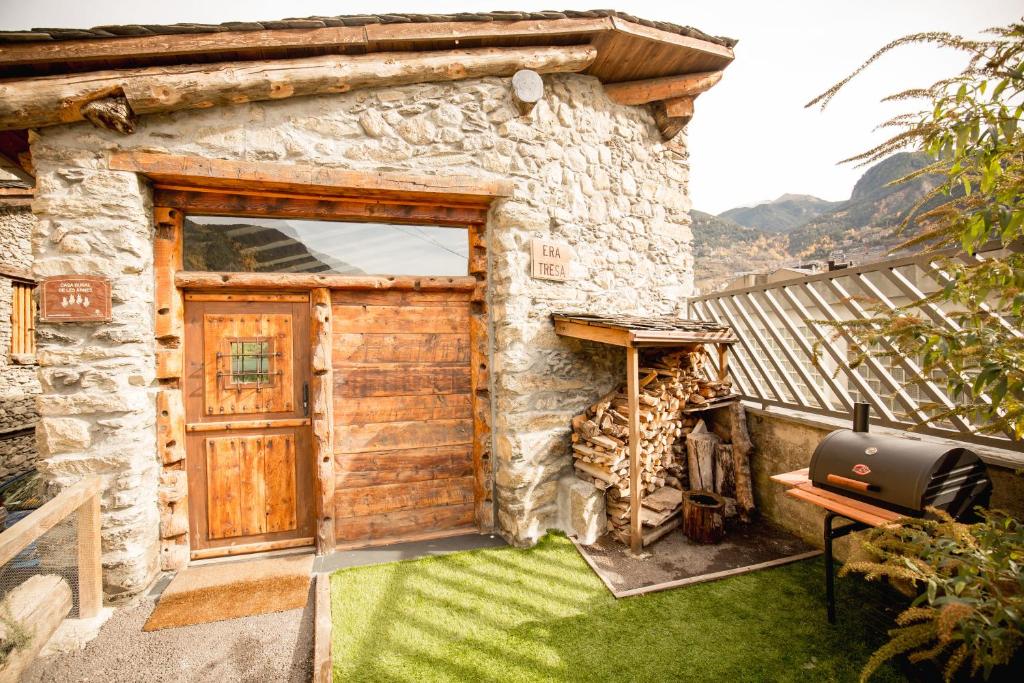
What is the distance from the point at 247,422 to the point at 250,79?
280 cm

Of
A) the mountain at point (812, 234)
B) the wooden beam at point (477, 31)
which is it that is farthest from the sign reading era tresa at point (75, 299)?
the mountain at point (812, 234)

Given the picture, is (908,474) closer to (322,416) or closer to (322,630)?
(322,630)

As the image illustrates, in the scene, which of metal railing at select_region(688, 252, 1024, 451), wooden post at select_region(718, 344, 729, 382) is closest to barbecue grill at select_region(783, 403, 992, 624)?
metal railing at select_region(688, 252, 1024, 451)

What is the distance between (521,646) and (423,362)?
2.45m

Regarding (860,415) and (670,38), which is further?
(670,38)

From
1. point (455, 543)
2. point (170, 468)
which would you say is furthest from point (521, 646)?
point (170, 468)

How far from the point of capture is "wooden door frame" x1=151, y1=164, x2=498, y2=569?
358 cm

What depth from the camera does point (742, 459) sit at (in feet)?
14.6

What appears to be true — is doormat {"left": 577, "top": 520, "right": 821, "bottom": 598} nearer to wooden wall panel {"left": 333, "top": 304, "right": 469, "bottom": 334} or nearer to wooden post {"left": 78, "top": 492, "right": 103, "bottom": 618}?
wooden wall panel {"left": 333, "top": 304, "right": 469, "bottom": 334}

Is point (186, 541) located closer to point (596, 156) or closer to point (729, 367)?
point (596, 156)

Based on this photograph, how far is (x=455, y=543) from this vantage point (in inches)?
161

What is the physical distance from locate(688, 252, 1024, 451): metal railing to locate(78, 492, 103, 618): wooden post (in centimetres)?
488

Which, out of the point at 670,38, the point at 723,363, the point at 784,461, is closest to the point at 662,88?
the point at 670,38

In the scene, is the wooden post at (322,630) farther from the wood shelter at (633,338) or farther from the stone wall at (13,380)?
the stone wall at (13,380)
